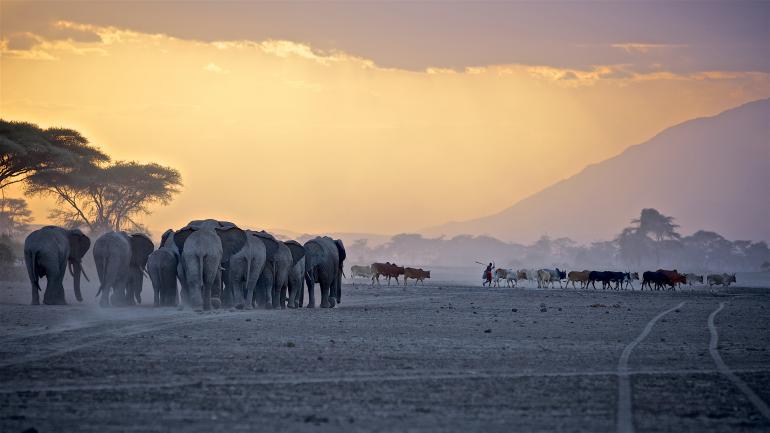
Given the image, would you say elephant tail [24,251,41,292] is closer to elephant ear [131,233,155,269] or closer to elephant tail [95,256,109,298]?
elephant tail [95,256,109,298]

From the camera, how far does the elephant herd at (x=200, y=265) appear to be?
32281mm

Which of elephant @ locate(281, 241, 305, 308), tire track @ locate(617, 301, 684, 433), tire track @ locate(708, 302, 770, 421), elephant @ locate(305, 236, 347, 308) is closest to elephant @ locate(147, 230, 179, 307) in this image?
elephant @ locate(281, 241, 305, 308)

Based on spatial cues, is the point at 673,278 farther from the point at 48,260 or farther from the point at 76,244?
the point at 48,260

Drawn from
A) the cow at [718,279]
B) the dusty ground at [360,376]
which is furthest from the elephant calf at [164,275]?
the cow at [718,279]

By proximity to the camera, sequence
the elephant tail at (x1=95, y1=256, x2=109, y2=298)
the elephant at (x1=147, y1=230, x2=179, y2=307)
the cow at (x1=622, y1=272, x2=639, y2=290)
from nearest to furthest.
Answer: the elephant at (x1=147, y1=230, x2=179, y2=307) → the elephant tail at (x1=95, y1=256, x2=109, y2=298) → the cow at (x1=622, y1=272, x2=639, y2=290)

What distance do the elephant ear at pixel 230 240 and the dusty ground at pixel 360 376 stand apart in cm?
584

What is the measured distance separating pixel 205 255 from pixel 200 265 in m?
0.35

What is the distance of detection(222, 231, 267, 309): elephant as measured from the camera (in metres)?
33.7

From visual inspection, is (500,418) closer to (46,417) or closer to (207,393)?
(207,393)

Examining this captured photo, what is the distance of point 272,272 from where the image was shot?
117 feet

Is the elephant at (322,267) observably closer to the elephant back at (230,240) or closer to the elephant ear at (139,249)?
the elephant back at (230,240)

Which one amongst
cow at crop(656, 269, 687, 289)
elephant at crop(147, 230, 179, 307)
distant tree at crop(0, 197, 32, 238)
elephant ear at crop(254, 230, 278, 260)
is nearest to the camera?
elephant at crop(147, 230, 179, 307)

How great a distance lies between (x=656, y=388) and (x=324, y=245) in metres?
23.9

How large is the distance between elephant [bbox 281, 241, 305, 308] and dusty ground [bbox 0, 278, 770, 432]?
28.0 ft
